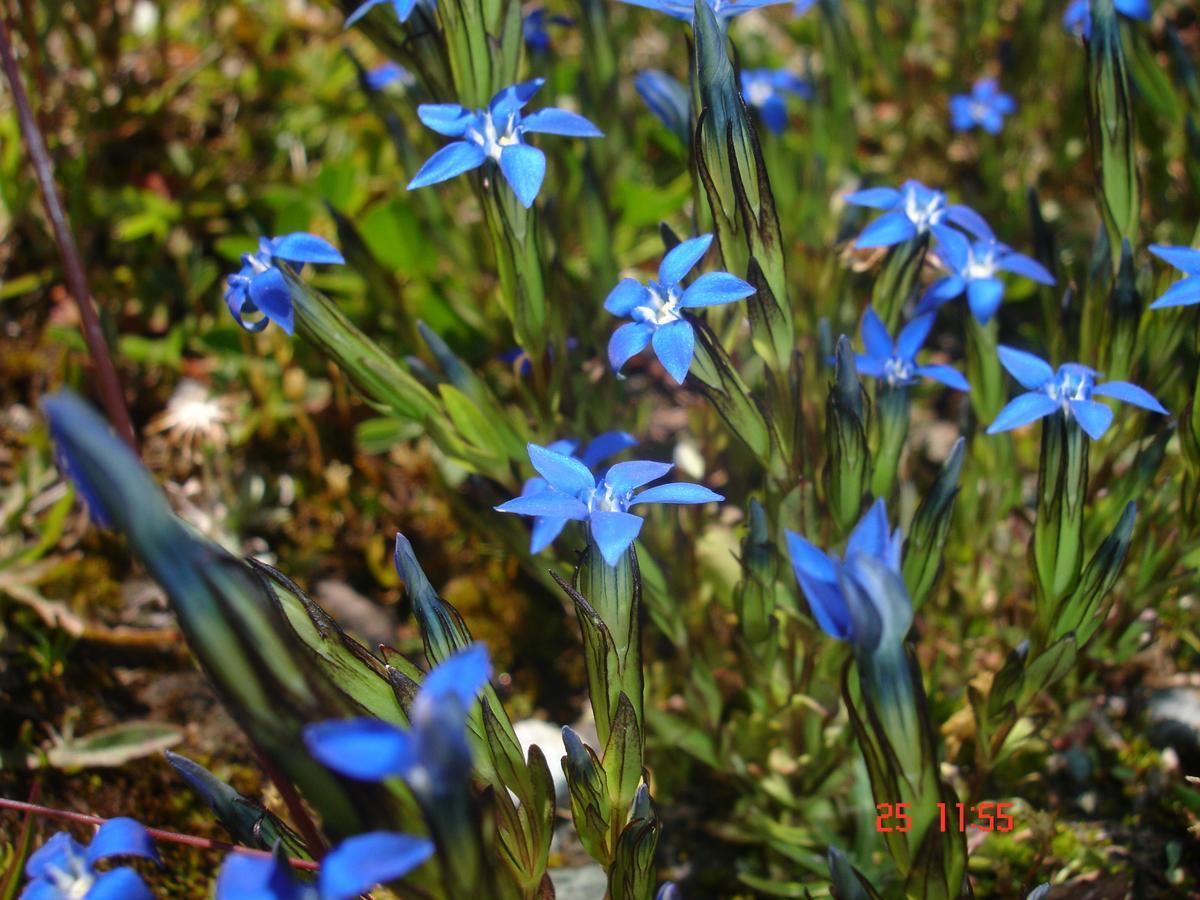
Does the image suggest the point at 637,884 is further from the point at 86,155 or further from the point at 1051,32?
the point at 1051,32

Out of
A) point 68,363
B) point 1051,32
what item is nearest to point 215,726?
point 68,363

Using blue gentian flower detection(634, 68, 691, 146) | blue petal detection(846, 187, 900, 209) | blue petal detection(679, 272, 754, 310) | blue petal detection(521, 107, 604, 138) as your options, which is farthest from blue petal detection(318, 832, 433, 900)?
blue gentian flower detection(634, 68, 691, 146)

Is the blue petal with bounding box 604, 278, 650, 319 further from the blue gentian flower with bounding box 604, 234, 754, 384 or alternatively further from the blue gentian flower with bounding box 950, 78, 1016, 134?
the blue gentian flower with bounding box 950, 78, 1016, 134

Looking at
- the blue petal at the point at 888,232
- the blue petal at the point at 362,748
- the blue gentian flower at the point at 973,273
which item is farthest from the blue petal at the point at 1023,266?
the blue petal at the point at 362,748

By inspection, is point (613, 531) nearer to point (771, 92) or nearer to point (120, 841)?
point (120, 841)

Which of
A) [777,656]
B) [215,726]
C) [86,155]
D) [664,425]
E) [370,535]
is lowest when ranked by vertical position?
[215,726]

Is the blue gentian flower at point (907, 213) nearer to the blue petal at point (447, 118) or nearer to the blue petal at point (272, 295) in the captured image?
the blue petal at point (447, 118)

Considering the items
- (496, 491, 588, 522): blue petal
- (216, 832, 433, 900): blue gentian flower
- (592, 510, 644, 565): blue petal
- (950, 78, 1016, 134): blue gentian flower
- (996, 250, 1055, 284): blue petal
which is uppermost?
(950, 78, 1016, 134): blue gentian flower
